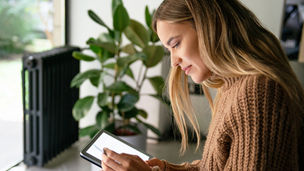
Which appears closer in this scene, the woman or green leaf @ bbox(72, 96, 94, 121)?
the woman

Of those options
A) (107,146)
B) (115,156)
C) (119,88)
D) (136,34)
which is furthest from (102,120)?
(115,156)

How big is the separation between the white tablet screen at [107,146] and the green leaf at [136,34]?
108cm

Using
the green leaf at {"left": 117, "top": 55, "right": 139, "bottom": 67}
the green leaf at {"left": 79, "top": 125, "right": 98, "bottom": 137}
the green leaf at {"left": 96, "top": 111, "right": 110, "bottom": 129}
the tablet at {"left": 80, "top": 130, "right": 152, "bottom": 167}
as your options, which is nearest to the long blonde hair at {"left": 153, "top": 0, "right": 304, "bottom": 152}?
the tablet at {"left": 80, "top": 130, "right": 152, "bottom": 167}

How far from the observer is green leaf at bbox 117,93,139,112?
2250 mm

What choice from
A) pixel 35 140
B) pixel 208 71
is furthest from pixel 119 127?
pixel 208 71

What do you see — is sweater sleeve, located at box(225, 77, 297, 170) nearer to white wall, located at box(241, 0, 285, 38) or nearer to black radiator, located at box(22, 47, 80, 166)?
black radiator, located at box(22, 47, 80, 166)

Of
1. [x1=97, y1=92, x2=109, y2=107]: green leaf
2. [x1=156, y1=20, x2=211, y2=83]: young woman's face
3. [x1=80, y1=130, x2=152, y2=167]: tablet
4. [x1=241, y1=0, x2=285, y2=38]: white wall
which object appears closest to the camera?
[x1=156, y1=20, x2=211, y2=83]: young woman's face

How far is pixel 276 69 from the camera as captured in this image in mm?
845

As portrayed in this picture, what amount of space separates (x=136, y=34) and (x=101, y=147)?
1.17 metres

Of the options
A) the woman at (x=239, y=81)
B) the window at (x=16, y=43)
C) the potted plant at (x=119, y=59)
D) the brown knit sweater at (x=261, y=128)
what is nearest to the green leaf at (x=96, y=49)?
the potted plant at (x=119, y=59)

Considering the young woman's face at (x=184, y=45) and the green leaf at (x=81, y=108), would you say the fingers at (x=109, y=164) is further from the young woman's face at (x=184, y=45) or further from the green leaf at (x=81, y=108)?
the green leaf at (x=81, y=108)

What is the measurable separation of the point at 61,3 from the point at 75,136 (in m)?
1.05

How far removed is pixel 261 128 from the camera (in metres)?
0.79

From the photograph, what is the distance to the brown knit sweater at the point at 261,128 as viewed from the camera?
0.79 metres
